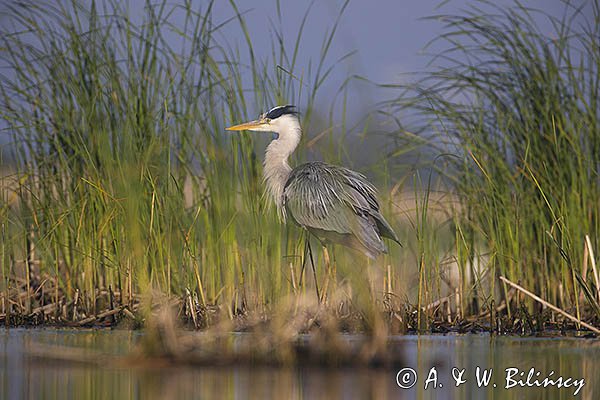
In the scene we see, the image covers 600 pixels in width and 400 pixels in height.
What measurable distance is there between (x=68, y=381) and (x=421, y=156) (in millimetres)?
3409

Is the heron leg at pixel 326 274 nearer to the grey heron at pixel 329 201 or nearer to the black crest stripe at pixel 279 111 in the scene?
the grey heron at pixel 329 201

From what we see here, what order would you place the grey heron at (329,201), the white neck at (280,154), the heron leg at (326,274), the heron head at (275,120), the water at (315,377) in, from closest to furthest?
the water at (315,377) → the heron leg at (326,274) → the grey heron at (329,201) → the heron head at (275,120) → the white neck at (280,154)

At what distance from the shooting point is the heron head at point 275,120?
7027mm

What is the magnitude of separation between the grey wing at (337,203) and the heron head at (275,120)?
42 cm

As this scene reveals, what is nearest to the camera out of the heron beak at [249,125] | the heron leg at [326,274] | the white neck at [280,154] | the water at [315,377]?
the water at [315,377]

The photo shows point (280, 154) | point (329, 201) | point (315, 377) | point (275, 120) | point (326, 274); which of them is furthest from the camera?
point (280, 154)

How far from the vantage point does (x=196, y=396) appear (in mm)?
3650

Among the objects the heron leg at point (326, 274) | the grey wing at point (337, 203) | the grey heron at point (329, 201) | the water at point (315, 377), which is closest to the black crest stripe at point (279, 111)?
the grey heron at point (329, 201)

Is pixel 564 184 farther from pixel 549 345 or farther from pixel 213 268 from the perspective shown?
Result: pixel 213 268

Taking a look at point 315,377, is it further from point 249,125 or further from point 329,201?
point 249,125

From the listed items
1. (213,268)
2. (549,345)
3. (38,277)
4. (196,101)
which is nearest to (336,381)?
(549,345)

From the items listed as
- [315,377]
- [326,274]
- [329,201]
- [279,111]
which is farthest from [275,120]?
[315,377]

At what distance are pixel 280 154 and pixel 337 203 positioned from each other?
0.83 meters

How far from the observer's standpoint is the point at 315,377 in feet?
13.6
